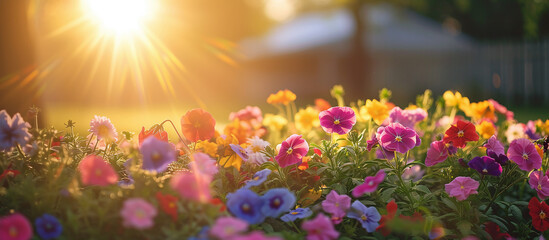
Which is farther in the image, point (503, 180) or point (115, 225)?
point (503, 180)

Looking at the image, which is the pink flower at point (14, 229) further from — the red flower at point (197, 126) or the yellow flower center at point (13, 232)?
the red flower at point (197, 126)

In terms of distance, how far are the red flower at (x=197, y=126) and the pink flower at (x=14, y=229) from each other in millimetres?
799

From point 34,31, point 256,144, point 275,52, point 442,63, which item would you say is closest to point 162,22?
point 275,52

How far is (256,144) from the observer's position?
6.63 ft

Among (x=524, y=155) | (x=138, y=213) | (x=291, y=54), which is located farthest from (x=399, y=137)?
(x=291, y=54)

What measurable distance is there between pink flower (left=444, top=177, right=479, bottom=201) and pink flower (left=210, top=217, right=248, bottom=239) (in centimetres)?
90

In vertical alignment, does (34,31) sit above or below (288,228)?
above

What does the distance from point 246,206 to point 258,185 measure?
350 mm

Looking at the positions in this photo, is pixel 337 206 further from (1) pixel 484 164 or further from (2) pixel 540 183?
(2) pixel 540 183

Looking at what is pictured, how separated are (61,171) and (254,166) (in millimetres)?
723

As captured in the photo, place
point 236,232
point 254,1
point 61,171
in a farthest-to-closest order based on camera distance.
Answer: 1. point 254,1
2. point 61,171
3. point 236,232

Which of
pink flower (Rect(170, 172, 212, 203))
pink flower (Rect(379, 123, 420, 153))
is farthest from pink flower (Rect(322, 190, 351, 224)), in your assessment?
pink flower (Rect(170, 172, 212, 203))

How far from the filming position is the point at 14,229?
3.94 ft

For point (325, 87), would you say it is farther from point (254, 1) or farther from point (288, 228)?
point (288, 228)
